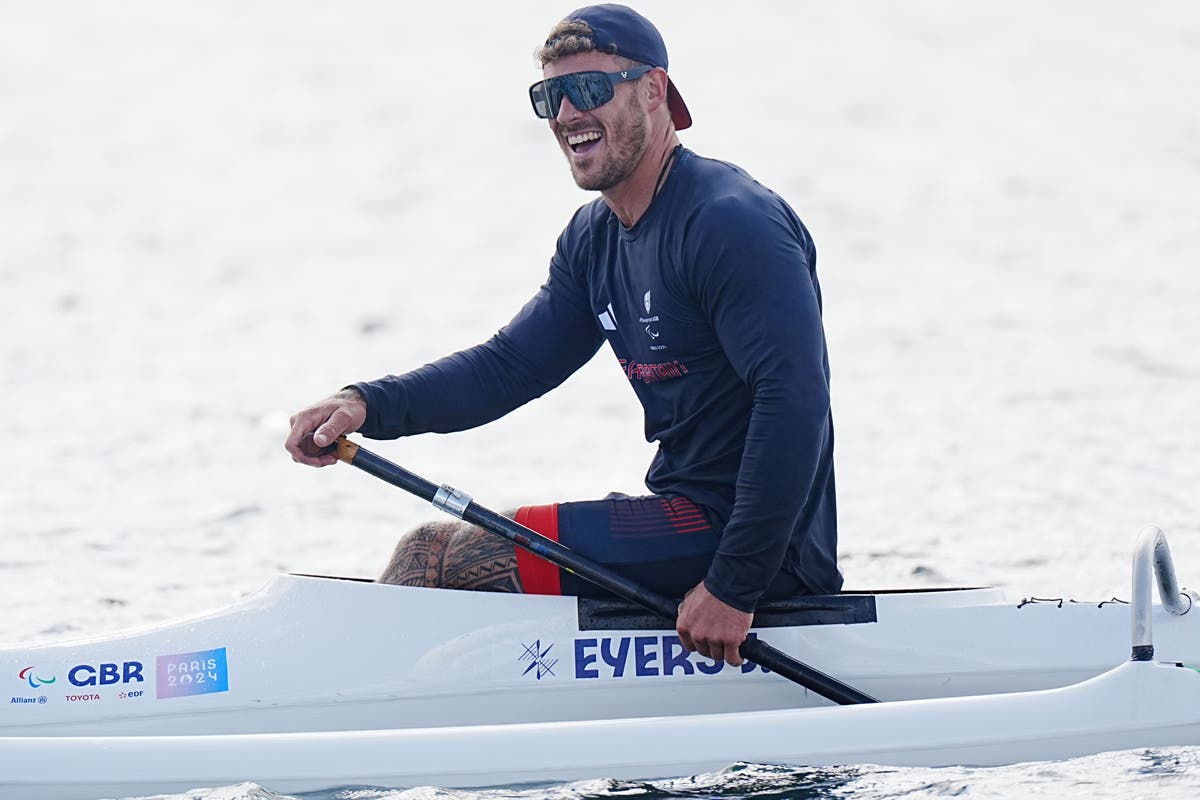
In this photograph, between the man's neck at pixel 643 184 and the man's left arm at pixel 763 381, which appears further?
the man's neck at pixel 643 184

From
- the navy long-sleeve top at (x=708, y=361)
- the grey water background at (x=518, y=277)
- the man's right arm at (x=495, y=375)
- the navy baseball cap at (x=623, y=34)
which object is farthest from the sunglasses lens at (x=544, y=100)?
the grey water background at (x=518, y=277)

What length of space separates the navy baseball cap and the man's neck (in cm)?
12

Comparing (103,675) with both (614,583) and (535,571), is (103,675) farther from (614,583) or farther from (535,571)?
(614,583)

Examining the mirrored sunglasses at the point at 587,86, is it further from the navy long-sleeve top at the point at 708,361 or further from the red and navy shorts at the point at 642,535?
the red and navy shorts at the point at 642,535

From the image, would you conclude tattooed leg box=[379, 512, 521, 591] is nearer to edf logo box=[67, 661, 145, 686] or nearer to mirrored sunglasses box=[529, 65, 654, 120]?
edf logo box=[67, 661, 145, 686]

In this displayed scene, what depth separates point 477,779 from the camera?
4.07 m

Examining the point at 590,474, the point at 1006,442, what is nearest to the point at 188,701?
the point at 590,474

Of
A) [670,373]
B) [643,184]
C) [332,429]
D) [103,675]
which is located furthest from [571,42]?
[103,675]

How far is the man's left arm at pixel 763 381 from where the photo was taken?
401cm

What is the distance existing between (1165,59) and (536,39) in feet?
27.8

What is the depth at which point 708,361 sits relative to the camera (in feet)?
14.1

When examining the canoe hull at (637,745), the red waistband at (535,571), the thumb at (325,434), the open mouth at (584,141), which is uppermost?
the open mouth at (584,141)

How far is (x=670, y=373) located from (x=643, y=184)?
0.47 meters

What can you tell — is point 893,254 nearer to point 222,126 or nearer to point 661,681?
point 222,126
